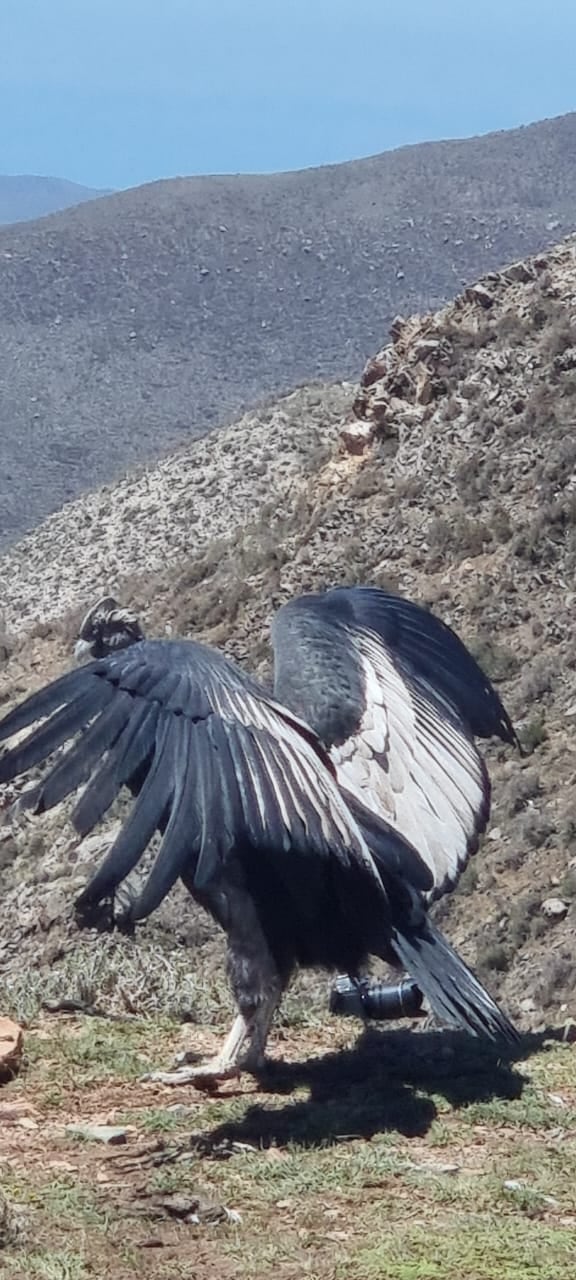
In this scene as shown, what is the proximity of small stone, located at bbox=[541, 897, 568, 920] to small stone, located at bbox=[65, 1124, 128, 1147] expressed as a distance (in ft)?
27.1

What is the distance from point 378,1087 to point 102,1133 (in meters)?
1.02

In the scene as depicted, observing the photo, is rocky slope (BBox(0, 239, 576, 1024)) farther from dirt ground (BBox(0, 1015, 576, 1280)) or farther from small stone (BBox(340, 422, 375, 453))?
dirt ground (BBox(0, 1015, 576, 1280))

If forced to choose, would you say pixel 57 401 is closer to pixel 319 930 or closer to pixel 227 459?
pixel 227 459

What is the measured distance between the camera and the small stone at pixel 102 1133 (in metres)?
5.23

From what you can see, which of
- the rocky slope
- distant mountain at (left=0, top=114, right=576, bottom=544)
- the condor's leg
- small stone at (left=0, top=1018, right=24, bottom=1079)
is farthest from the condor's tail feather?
distant mountain at (left=0, top=114, right=576, bottom=544)

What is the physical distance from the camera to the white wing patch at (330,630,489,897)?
19.9 ft

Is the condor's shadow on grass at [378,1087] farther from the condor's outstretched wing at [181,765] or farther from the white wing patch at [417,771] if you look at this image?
the condor's outstretched wing at [181,765]

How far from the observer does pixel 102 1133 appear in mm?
5285

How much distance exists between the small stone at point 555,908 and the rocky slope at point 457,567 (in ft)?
0.07

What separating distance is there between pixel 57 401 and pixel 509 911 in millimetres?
40766

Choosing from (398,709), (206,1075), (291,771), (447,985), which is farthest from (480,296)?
(291,771)

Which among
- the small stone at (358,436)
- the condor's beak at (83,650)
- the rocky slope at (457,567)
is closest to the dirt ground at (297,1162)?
the rocky slope at (457,567)

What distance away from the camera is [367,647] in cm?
698

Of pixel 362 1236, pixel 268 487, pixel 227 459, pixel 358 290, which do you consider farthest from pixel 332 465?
pixel 358 290
